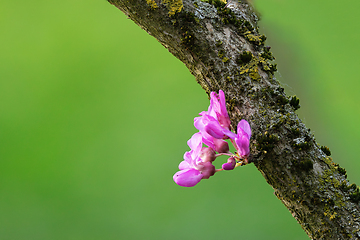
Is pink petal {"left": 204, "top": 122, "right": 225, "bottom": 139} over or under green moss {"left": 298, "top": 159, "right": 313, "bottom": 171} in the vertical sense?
over

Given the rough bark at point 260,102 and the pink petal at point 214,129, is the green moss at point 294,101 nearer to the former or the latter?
the rough bark at point 260,102

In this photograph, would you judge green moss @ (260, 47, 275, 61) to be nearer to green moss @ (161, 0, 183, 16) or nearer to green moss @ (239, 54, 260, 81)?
green moss @ (239, 54, 260, 81)

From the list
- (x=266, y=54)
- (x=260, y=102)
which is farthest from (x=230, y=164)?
(x=266, y=54)

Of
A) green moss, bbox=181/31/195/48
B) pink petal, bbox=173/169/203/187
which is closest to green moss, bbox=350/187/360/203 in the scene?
pink petal, bbox=173/169/203/187

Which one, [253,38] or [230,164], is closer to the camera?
[230,164]

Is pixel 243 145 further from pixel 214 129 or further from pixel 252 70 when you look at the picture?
pixel 252 70

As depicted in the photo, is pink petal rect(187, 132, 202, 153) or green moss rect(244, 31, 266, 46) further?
green moss rect(244, 31, 266, 46)

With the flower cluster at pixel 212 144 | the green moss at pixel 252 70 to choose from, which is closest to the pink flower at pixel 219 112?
the flower cluster at pixel 212 144
